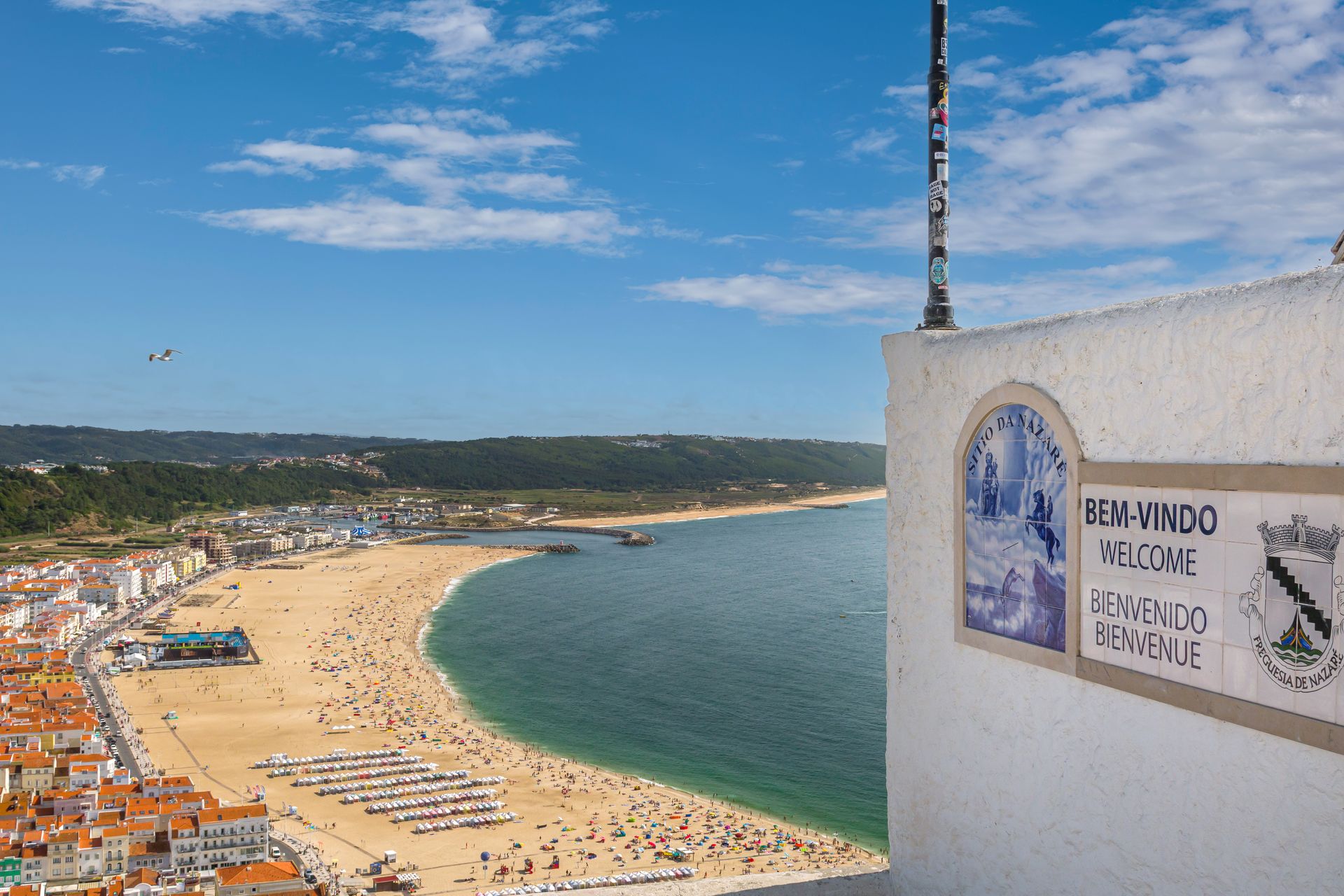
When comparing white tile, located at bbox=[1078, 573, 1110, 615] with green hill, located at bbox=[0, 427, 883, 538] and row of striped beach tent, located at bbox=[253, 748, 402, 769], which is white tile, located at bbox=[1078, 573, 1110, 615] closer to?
row of striped beach tent, located at bbox=[253, 748, 402, 769]

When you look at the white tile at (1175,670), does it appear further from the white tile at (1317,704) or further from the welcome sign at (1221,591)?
the white tile at (1317,704)

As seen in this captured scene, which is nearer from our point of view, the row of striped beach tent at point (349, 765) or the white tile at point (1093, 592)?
the white tile at point (1093, 592)

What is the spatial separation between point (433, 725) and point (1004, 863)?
2661 cm

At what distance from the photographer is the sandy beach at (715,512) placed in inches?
4063

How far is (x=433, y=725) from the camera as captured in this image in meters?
29.0

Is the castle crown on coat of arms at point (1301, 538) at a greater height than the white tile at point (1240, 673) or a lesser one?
greater

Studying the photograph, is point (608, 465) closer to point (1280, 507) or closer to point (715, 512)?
point (715, 512)

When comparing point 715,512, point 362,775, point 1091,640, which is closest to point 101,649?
point 362,775

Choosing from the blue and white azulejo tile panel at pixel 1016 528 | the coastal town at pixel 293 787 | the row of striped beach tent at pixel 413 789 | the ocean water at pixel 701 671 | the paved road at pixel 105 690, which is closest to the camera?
the blue and white azulejo tile panel at pixel 1016 528

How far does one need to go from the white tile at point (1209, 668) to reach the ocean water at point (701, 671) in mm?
19104

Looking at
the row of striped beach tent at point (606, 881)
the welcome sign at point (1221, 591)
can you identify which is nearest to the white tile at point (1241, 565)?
the welcome sign at point (1221, 591)

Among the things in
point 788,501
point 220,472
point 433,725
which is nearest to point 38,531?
point 220,472

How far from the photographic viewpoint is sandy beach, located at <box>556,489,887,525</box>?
10319 centimetres

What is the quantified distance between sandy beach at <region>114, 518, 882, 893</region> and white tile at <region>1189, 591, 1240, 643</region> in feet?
10.9
